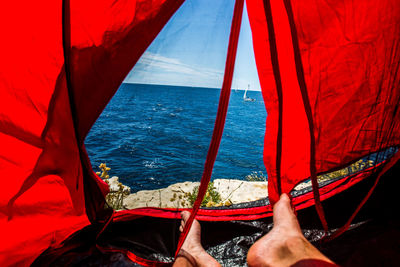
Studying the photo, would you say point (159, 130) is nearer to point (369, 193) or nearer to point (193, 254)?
point (193, 254)

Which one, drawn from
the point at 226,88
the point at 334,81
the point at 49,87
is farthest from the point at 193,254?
the point at 334,81

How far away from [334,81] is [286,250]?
1.27m

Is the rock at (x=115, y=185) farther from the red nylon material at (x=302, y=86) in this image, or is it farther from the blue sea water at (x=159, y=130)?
the red nylon material at (x=302, y=86)

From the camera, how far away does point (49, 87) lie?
1.23 m

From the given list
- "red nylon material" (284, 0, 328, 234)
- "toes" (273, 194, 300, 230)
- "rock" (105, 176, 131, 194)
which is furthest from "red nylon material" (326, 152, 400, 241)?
"rock" (105, 176, 131, 194)

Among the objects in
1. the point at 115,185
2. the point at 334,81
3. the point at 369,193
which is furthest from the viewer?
the point at 369,193

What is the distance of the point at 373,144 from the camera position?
1.77m

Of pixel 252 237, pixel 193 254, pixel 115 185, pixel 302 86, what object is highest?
pixel 302 86

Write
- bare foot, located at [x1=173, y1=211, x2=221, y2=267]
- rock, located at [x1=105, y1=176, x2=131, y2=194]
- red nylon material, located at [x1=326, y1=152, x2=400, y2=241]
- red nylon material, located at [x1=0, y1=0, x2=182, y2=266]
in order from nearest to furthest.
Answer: red nylon material, located at [x1=0, y1=0, x2=182, y2=266]
rock, located at [x1=105, y1=176, x2=131, y2=194]
bare foot, located at [x1=173, y1=211, x2=221, y2=267]
red nylon material, located at [x1=326, y1=152, x2=400, y2=241]

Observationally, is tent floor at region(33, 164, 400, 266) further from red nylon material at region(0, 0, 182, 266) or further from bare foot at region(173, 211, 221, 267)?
red nylon material at region(0, 0, 182, 266)

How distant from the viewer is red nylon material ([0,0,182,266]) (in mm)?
1131

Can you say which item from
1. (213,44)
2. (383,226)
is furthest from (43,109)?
(383,226)

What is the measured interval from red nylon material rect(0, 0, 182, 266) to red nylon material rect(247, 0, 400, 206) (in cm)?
89

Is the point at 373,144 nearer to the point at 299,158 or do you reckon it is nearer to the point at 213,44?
the point at 299,158
